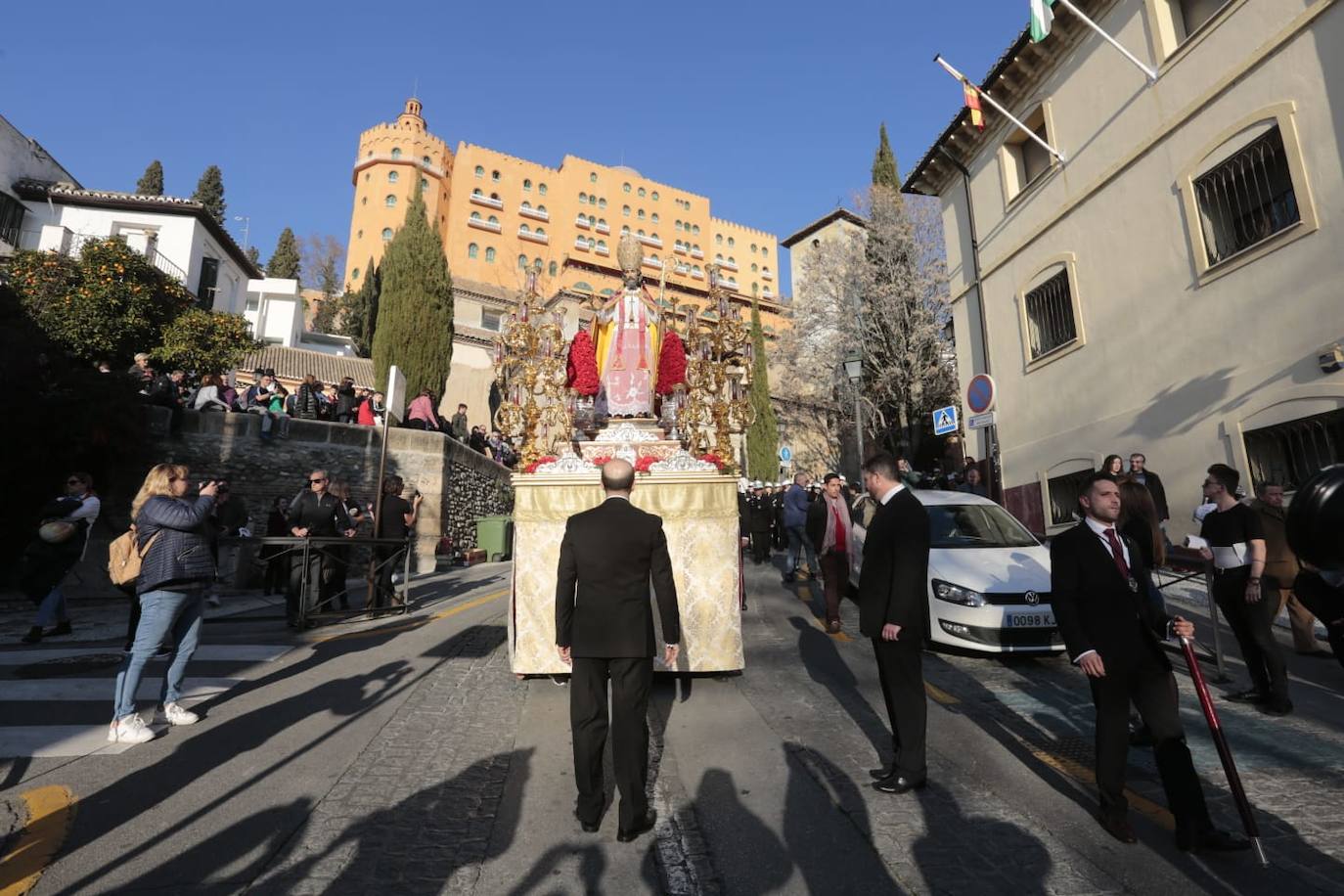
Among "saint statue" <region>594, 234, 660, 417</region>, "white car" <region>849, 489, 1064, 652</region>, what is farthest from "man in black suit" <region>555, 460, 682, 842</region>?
"saint statue" <region>594, 234, 660, 417</region>

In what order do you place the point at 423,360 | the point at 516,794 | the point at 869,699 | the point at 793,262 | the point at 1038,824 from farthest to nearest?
the point at 793,262
the point at 423,360
the point at 869,699
the point at 516,794
the point at 1038,824

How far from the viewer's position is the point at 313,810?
344 centimetres

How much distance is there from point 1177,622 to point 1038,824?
127 cm

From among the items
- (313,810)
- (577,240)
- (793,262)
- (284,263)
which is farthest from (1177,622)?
(577,240)

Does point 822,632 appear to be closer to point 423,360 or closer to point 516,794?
point 516,794

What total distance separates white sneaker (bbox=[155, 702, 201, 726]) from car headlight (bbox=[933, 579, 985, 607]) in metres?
6.55

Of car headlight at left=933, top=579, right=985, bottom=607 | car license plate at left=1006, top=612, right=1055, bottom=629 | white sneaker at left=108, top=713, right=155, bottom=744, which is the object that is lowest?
white sneaker at left=108, top=713, right=155, bottom=744

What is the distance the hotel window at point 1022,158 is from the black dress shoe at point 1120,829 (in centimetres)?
1616

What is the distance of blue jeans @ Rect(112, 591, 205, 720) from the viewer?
4.61 metres

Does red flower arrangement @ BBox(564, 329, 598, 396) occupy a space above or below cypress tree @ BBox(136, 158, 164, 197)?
below

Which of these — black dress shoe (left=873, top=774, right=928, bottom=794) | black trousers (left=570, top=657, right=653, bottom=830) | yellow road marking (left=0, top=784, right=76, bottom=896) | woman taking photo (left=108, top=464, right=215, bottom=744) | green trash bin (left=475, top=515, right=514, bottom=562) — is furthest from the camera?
green trash bin (left=475, top=515, right=514, bottom=562)

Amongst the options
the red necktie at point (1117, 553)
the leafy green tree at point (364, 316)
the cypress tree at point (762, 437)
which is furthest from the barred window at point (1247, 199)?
the leafy green tree at point (364, 316)

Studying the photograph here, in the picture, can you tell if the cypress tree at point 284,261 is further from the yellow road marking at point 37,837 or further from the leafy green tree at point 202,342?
the yellow road marking at point 37,837

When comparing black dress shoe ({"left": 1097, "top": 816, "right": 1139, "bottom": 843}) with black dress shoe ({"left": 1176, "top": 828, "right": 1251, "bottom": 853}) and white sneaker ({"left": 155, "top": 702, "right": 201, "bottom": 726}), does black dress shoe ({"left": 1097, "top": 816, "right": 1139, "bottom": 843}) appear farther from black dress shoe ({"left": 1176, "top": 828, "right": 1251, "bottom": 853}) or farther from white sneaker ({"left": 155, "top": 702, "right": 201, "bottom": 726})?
white sneaker ({"left": 155, "top": 702, "right": 201, "bottom": 726})
